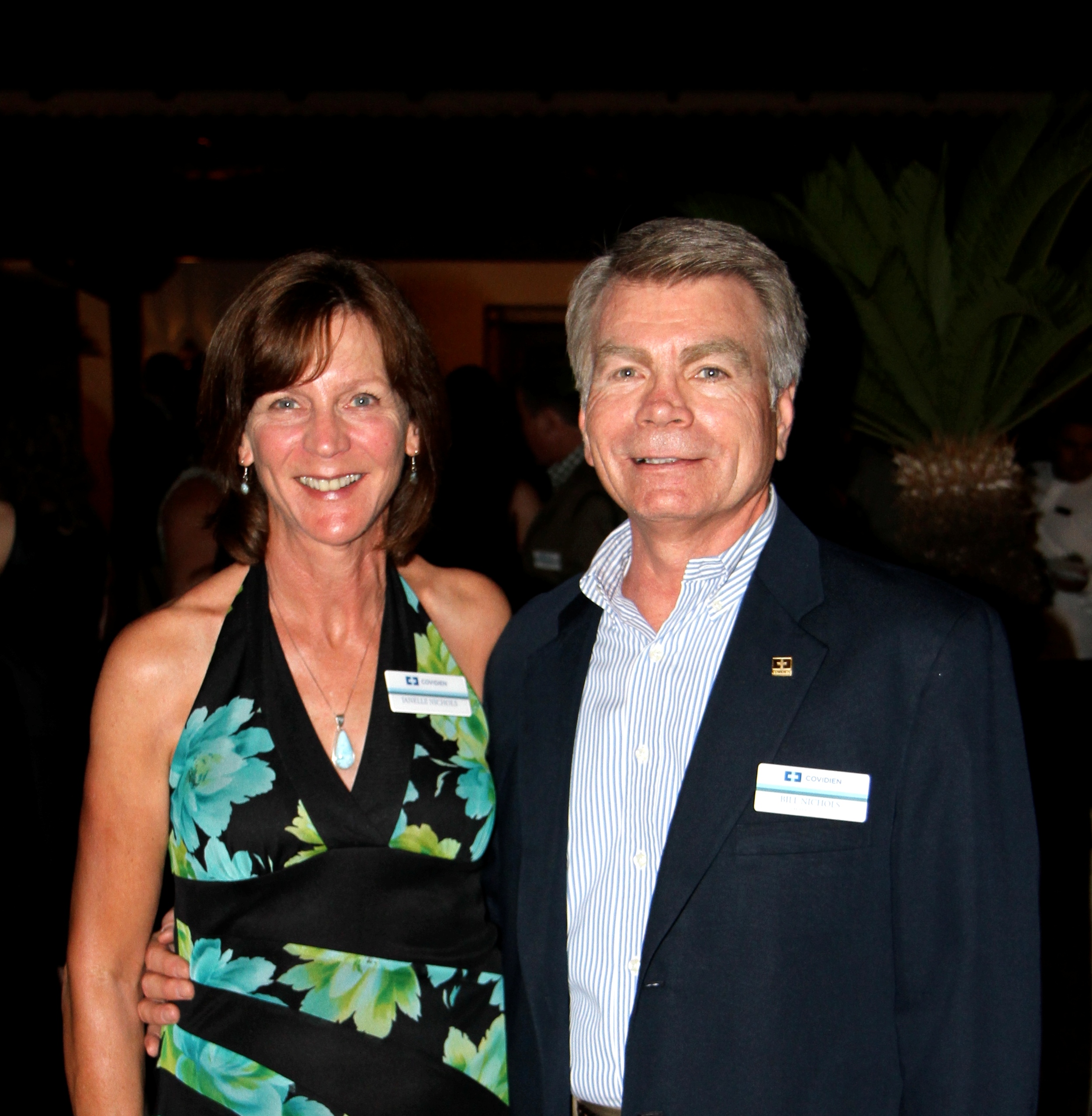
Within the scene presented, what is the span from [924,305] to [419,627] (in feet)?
7.43

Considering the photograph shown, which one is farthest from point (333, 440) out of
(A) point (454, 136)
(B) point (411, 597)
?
(A) point (454, 136)

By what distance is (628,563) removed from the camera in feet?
6.09

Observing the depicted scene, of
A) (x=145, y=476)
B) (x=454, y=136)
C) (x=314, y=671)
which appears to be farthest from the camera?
(x=454, y=136)

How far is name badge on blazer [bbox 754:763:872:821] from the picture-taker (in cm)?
141

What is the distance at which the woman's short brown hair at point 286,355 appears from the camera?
1840 mm

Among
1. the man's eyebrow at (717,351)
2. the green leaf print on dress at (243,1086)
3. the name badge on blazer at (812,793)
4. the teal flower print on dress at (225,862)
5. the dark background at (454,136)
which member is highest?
the dark background at (454,136)

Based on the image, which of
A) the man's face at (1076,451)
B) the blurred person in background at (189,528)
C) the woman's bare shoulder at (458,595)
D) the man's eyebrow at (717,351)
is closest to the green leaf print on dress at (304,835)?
the woman's bare shoulder at (458,595)

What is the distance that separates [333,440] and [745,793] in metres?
0.87

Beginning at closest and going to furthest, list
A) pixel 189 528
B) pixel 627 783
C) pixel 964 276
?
pixel 627 783 < pixel 964 276 < pixel 189 528

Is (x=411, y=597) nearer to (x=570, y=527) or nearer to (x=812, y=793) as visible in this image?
(x=812, y=793)

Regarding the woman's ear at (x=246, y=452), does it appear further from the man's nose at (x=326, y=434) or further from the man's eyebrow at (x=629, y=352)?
the man's eyebrow at (x=629, y=352)

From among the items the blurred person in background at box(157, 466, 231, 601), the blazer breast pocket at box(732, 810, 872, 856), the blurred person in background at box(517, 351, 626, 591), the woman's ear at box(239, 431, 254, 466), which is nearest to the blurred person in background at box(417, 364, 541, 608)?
the blurred person in background at box(517, 351, 626, 591)

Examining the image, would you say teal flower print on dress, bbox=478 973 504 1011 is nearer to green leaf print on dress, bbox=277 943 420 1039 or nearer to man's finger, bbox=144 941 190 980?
green leaf print on dress, bbox=277 943 420 1039

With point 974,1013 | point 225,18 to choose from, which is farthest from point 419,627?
point 225,18
